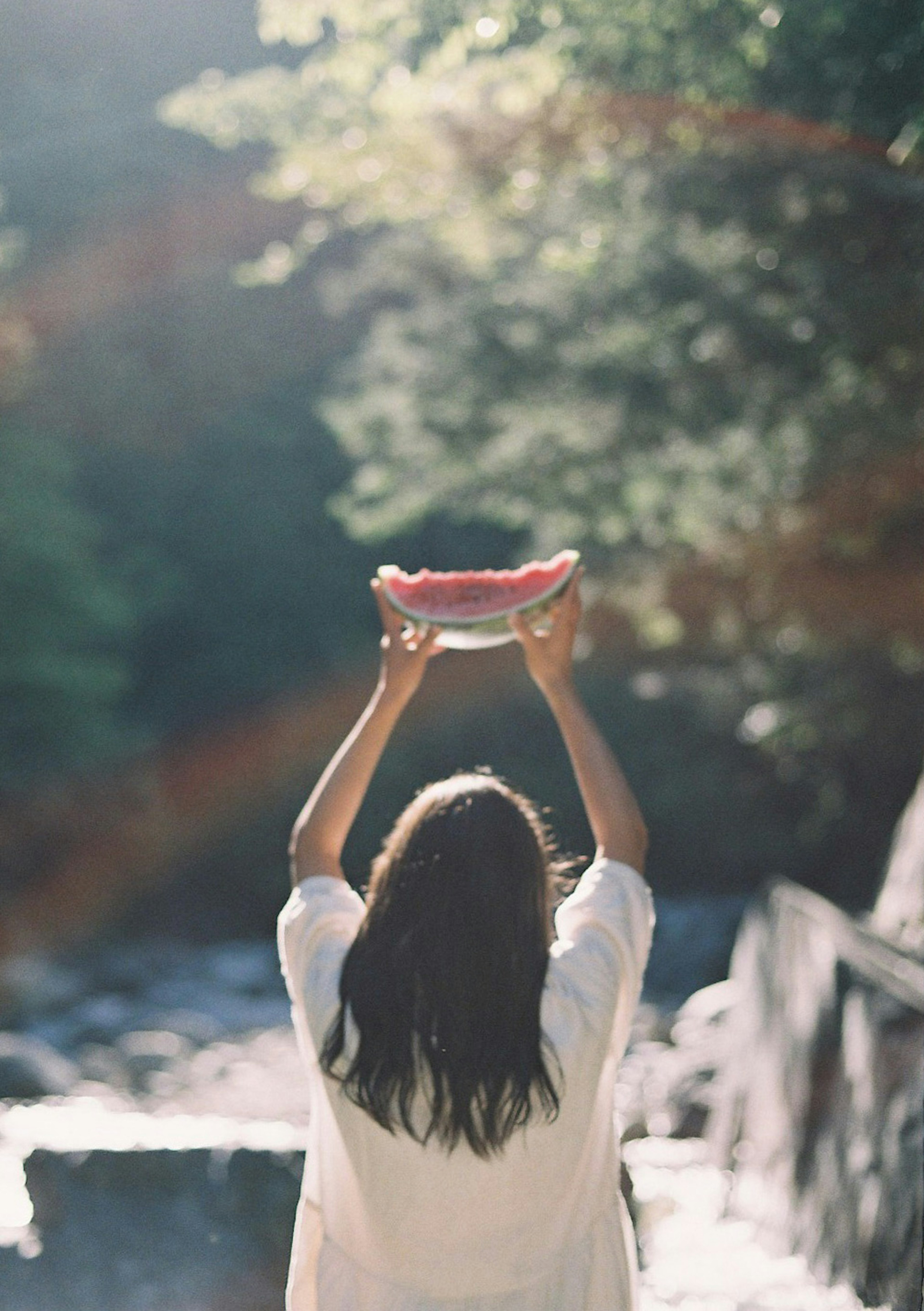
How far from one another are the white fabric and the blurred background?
2.95m

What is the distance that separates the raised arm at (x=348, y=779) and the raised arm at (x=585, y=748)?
0.21 m

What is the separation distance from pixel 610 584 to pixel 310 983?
1013 centimetres

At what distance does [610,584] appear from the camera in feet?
38.9

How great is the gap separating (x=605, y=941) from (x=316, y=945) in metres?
0.42

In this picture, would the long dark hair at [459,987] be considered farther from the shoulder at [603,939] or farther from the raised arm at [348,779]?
the raised arm at [348,779]

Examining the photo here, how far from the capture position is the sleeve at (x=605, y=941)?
6.08ft

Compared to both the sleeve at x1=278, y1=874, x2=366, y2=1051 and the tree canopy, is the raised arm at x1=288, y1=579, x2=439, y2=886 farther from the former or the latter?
the tree canopy

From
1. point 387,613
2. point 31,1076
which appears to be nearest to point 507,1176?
point 387,613

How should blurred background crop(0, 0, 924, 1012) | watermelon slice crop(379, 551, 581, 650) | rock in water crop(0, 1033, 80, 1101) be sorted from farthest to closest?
rock in water crop(0, 1033, 80, 1101) → blurred background crop(0, 0, 924, 1012) → watermelon slice crop(379, 551, 581, 650)

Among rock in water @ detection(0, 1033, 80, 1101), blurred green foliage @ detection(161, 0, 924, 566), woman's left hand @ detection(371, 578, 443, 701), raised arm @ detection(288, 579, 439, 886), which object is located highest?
blurred green foliage @ detection(161, 0, 924, 566)

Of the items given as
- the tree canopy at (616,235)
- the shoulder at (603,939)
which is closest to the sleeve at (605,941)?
the shoulder at (603,939)

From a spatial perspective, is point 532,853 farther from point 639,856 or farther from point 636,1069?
point 636,1069

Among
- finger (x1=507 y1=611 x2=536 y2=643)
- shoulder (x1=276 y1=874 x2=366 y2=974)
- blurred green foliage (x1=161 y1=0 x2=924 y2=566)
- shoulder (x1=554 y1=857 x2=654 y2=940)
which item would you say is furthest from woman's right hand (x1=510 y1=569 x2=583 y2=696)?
blurred green foliage (x1=161 y1=0 x2=924 y2=566)

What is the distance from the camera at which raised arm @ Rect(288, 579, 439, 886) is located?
6.89ft
